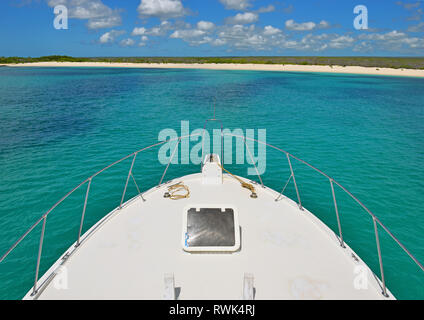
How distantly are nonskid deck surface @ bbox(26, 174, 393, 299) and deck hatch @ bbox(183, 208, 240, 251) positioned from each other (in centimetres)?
25

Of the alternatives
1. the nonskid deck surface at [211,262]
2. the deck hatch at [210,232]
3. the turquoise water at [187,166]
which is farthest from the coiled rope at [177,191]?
the turquoise water at [187,166]

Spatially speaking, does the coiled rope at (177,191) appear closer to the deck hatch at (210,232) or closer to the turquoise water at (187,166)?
the deck hatch at (210,232)

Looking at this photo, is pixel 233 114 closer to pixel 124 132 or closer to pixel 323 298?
pixel 124 132

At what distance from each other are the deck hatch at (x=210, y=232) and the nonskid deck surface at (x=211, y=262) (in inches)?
9.7

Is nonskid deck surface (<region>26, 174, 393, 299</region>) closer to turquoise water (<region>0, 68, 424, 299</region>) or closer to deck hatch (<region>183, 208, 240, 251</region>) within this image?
deck hatch (<region>183, 208, 240, 251</region>)

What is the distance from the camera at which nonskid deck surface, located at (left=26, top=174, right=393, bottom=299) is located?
4699 millimetres

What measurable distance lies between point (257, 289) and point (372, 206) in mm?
8961

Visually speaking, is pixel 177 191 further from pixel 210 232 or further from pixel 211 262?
pixel 211 262

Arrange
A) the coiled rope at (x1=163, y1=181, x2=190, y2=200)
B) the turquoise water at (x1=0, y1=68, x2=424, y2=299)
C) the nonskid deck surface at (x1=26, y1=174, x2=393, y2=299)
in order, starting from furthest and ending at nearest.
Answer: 1. the turquoise water at (x1=0, y1=68, x2=424, y2=299)
2. the coiled rope at (x1=163, y1=181, x2=190, y2=200)
3. the nonskid deck surface at (x1=26, y1=174, x2=393, y2=299)

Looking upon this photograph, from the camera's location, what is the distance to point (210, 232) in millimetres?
5594

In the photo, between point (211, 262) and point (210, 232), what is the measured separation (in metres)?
0.68

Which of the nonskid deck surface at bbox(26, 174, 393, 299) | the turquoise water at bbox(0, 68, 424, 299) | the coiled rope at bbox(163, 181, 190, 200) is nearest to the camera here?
the nonskid deck surface at bbox(26, 174, 393, 299)

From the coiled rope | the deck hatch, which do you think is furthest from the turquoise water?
the deck hatch

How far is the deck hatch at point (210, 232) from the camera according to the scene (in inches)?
216
